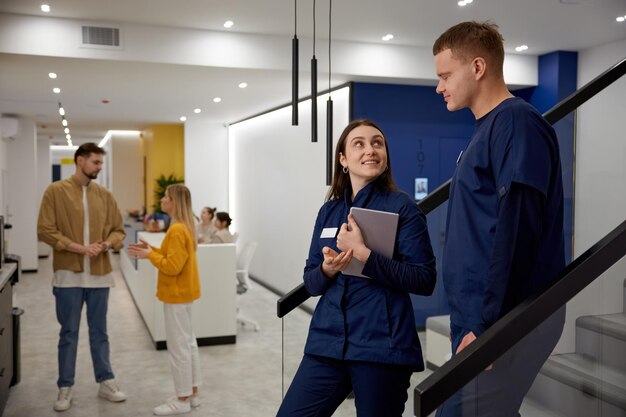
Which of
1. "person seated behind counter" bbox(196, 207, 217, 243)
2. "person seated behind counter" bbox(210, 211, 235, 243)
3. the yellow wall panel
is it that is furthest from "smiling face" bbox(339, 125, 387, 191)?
the yellow wall panel

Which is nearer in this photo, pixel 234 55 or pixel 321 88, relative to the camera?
pixel 234 55

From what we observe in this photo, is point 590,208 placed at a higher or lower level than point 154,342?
higher

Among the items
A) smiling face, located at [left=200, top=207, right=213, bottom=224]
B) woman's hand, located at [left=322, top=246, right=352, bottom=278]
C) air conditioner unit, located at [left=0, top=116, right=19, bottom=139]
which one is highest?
air conditioner unit, located at [left=0, top=116, right=19, bottom=139]

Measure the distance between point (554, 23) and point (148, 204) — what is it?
32.5 feet

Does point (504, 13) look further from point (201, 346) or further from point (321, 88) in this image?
point (201, 346)

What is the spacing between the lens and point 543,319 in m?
1.52

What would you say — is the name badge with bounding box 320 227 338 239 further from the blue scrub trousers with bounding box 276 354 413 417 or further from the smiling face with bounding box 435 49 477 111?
the smiling face with bounding box 435 49 477 111

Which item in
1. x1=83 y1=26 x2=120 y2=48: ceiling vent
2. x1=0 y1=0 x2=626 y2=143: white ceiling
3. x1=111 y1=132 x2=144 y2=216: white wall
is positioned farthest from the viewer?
x1=111 y1=132 x2=144 y2=216: white wall

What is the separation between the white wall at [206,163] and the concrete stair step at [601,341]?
11.1 m

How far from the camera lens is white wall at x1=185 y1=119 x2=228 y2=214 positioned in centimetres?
1245

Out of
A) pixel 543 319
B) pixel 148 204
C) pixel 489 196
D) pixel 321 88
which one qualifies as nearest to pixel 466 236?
pixel 489 196

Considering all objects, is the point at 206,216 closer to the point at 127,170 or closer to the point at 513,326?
the point at 513,326

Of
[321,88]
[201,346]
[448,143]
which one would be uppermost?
[321,88]

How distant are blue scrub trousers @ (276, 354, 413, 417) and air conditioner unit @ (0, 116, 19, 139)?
401 inches
